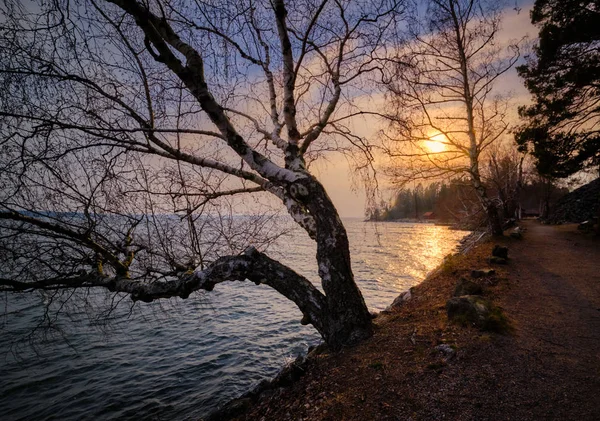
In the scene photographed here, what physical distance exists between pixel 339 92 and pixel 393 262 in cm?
1896

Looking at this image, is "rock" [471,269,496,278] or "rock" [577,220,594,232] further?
"rock" [577,220,594,232]

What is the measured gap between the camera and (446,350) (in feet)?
12.4

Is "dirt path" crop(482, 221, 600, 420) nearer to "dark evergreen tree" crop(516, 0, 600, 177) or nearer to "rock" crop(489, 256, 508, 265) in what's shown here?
"rock" crop(489, 256, 508, 265)

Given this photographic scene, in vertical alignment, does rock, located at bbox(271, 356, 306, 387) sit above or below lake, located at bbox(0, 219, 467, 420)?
above

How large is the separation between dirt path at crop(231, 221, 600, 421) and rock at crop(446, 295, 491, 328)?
0.18 m

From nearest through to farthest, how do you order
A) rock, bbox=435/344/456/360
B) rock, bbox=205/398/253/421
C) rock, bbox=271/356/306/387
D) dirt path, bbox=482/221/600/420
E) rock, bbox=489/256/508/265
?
dirt path, bbox=482/221/600/420
rock, bbox=435/344/456/360
rock, bbox=271/356/306/387
rock, bbox=205/398/253/421
rock, bbox=489/256/508/265

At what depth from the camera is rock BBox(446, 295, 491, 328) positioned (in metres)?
4.45

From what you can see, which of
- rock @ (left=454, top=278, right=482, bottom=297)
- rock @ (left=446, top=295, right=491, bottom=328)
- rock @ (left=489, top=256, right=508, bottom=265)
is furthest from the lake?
rock @ (left=489, top=256, right=508, bottom=265)

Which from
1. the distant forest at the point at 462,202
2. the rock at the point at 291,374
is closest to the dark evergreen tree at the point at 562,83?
the distant forest at the point at 462,202

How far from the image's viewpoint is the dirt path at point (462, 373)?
2795 millimetres

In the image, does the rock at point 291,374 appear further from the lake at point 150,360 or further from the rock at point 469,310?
the rock at point 469,310

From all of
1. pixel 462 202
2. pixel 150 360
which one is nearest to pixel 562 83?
pixel 462 202

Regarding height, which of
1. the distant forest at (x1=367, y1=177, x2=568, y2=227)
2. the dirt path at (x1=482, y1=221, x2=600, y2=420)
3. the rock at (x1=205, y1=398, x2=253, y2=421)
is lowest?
the rock at (x1=205, y1=398, x2=253, y2=421)

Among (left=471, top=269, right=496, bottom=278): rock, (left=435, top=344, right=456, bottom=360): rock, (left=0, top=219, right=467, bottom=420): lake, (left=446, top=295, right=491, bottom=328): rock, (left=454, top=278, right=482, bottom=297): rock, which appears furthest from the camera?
(left=471, top=269, right=496, bottom=278): rock
